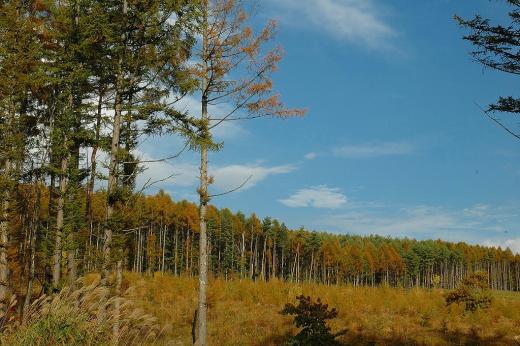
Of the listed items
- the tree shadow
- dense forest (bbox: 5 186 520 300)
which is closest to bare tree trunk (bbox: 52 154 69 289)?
the tree shadow

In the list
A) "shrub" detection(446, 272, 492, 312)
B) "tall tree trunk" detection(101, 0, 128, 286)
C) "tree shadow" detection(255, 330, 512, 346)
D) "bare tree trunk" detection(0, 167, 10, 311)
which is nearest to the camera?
"tall tree trunk" detection(101, 0, 128, 286)

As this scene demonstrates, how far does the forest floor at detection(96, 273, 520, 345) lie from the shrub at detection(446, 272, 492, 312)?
297 millimetres

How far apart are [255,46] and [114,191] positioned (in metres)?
6.45

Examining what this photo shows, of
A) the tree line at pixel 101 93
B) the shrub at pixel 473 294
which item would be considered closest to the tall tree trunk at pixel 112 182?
the tree line at pixel 101 93

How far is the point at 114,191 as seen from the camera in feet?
37.3

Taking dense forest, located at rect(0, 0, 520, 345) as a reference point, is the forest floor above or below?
below

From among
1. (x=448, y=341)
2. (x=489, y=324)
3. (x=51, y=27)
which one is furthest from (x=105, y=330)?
(x=51, y=27)

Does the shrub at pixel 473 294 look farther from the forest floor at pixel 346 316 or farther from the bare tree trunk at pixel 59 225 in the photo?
the bare tree trunk at pixel 59 225

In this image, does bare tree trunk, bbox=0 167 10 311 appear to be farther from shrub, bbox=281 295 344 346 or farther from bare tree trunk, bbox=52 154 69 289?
shrub, bbox=281 295 344 346

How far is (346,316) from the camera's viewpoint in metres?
15.8

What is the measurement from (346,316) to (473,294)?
4.29 metres

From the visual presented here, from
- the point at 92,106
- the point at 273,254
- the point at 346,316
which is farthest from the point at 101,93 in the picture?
the point at 273,254

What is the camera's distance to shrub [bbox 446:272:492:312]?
15211mm

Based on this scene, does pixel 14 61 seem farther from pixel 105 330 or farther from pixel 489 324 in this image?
pixel 489 324
